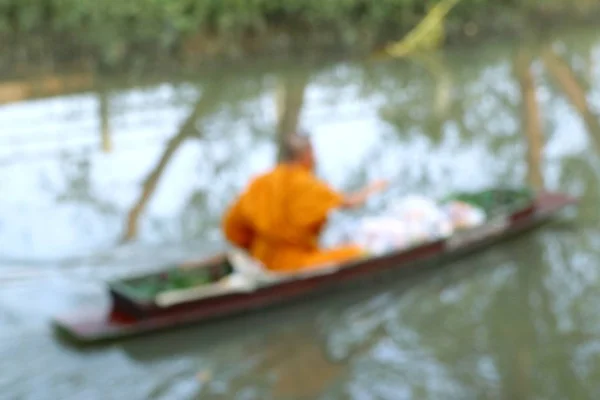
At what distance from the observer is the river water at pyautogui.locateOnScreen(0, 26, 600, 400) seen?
4277 mm

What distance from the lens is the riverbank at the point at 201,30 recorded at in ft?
49.1

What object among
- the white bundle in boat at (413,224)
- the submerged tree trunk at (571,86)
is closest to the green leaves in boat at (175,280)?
the white bundle in boat at (413,224)

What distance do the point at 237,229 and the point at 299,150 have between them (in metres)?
0.67

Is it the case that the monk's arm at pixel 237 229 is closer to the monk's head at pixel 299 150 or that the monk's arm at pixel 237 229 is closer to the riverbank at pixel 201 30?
the monk's head at pixel 299 150

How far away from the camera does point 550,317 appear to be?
4.77m

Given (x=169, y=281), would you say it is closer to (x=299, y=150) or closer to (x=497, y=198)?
(x=299, y=150)

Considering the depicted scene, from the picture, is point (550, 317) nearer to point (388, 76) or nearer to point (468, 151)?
point (468, 151)

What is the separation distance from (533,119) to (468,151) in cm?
125

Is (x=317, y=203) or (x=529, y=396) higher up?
(x=317, y=203)

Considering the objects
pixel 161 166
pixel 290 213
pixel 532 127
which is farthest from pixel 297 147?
pixel 532 127

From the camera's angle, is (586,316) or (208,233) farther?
(208,233)

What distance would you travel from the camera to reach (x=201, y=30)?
51.2 ft

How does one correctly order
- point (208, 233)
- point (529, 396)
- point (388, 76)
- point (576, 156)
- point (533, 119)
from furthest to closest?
point (388, 76), point (533, 119), point (576, 156), point (208, 233), point (529, 396)

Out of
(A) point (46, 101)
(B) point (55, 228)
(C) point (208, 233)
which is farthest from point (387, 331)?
(A) point (46, 101)
